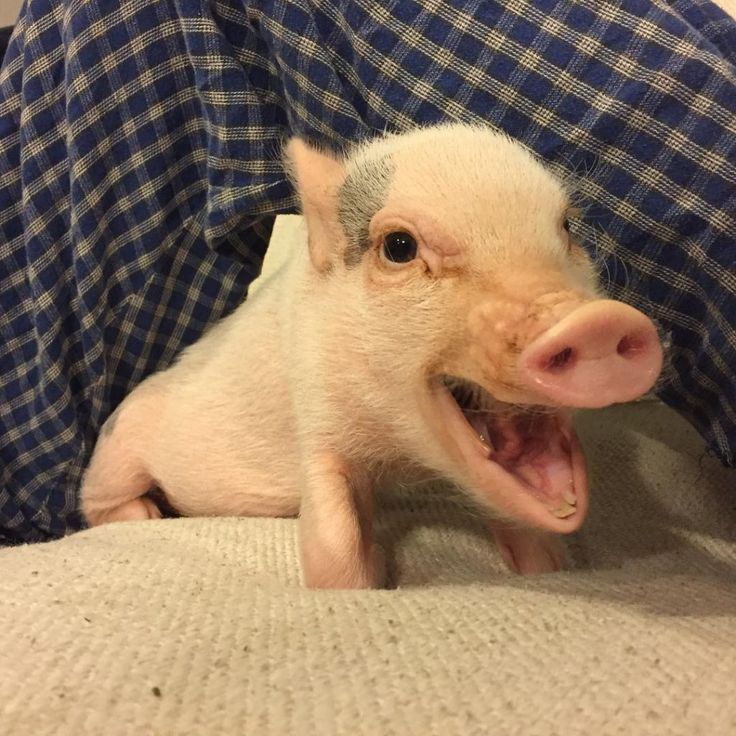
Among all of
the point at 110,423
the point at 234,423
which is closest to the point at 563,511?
the point at 234,423

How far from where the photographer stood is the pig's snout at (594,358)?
69 centimetres

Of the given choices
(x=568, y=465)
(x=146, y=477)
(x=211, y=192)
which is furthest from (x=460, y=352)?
(x=146, y=477)

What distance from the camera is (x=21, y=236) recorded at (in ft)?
4.39

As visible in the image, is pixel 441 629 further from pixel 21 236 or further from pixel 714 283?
pixel 21 236

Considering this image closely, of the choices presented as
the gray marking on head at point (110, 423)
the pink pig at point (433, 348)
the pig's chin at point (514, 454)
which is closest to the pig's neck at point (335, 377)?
the pink pig at point (433, 348)

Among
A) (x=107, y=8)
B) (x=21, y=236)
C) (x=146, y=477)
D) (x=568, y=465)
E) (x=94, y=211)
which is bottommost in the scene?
(x=146, y=477)

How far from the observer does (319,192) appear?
107cm

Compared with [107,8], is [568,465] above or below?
below

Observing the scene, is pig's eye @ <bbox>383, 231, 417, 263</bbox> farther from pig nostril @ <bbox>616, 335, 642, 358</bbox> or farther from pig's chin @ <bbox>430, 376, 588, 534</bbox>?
pig nostril @ <bbox>616, 335, 642, 358</bbox>

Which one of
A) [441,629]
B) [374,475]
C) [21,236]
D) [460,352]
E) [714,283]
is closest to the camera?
[441,629]

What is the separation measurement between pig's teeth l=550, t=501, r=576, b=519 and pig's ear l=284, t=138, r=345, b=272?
0.45m

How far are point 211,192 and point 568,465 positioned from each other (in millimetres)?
715

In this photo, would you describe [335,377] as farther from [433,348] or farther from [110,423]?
[110,423]

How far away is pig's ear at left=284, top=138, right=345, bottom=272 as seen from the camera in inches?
41.9
